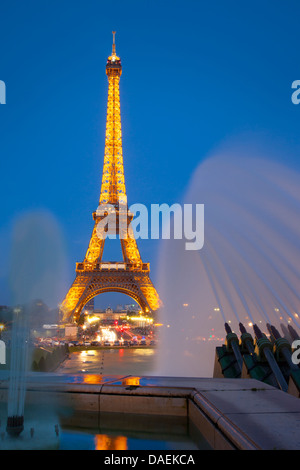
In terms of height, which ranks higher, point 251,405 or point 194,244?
point 194,244

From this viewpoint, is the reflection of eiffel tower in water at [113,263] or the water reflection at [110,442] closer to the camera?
the water reflection at [110,442]

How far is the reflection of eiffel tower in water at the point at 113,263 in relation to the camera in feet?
247

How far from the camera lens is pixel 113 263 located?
79.6 m

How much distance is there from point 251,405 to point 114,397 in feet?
7.62

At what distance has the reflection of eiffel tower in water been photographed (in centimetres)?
7519

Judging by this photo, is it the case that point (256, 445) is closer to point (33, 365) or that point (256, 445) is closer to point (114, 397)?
point (114, 397)

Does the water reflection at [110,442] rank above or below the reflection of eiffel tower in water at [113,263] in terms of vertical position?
below

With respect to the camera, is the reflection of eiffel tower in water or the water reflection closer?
the water reflection

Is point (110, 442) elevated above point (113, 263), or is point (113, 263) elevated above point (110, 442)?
point (113, 263)

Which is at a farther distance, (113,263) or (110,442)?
(113,263)

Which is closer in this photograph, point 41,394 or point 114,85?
point 41,394

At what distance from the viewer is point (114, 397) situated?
6.94 metres

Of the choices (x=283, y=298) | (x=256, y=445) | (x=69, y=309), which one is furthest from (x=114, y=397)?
(x=69, y=309)

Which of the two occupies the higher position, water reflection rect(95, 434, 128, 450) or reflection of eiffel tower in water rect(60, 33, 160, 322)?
reflection of eiffel tower in water rect(60, 33, 160, 322)
